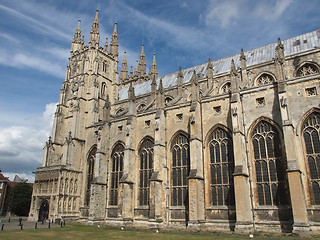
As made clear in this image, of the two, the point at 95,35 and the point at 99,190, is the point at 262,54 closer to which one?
the point at 99,190

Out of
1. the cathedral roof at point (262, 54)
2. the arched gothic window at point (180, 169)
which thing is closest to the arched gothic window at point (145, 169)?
the arched gothic window at point (180, 169)

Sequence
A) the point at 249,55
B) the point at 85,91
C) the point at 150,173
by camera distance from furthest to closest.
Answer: the point at 85,91
the point at 249,55
the point at 150,173

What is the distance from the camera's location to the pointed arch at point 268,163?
20578 millimetres

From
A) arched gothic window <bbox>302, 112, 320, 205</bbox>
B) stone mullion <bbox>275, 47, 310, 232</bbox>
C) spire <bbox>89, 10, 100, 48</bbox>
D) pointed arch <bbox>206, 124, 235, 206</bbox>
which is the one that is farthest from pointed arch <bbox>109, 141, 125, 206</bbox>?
spire <bbox>89, 10, 100, 48</bbox>

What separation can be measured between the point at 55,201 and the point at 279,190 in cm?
2564

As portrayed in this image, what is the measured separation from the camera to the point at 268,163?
2148 centimetres

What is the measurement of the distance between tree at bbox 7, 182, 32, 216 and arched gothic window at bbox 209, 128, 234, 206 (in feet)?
133

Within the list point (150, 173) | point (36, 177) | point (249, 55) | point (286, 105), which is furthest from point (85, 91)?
point (286, 105)

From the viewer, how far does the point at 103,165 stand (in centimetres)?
3177

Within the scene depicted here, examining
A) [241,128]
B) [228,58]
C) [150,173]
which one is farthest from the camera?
[228,58]

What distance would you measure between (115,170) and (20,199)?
2862 cm

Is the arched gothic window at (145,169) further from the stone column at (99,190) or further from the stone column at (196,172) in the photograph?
the stone column at (196,172)

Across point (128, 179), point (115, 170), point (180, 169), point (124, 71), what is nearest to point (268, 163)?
point (180, 169)

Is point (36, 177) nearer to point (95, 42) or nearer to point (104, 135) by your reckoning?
point (104, 135)
